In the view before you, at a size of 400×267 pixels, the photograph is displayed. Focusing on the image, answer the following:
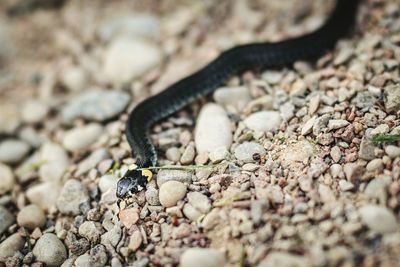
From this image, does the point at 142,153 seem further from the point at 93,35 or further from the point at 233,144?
the point at 93,35

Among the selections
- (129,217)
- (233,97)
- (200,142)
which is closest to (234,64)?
(233,97)

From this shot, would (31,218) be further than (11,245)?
Yes

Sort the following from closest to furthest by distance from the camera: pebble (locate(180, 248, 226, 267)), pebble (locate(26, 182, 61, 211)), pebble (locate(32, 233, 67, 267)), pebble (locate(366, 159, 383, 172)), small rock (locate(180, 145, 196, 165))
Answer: pebble (locate(180, 248, 226, 267)) → pebble (locate(366, 159, 383, 172)) → pebble (locate(32, 233, 67, 267)) → small rock (locate(180, 145, 196, 165)) → pebble (locate(26, 182, 61, 211))

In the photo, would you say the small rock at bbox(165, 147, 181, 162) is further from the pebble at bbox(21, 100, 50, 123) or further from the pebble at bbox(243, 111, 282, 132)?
the pebble at bbox(21, 100, 50, 123)

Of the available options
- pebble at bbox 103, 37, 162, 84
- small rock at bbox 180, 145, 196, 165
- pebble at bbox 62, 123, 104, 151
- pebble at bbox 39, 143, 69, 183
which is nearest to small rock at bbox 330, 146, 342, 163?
small rock at bbox 180, 145, 196, 165

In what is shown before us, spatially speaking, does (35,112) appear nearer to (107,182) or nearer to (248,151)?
(107,182)

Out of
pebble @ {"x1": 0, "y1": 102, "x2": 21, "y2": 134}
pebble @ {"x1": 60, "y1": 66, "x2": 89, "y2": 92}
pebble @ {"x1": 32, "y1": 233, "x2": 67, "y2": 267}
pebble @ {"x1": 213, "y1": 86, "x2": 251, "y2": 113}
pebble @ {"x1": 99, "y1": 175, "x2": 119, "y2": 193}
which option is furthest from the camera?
pebble @ {"x1": 60, "y1": 66, "x2": 89, "y2": 92}

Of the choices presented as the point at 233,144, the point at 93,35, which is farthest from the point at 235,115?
the point at 93,35
